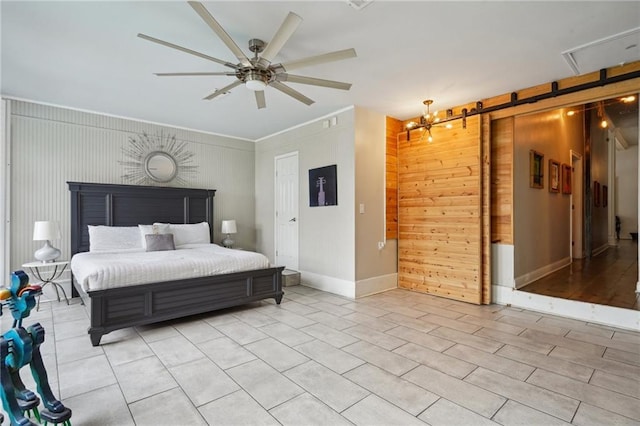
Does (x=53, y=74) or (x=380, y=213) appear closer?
(x=53, y=74)

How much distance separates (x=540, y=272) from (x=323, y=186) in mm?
3693

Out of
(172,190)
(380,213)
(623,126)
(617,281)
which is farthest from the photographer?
(623,126)

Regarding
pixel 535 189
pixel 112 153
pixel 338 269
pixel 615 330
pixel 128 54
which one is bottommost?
pixel 615 330

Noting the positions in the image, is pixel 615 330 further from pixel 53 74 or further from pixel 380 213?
pixel 53 74

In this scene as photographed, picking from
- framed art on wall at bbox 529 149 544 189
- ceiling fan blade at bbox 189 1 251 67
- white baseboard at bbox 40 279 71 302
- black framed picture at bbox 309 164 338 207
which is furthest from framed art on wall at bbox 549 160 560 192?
white baseboard at bbox 40 279 71 302

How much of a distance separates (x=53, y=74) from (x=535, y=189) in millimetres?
6521

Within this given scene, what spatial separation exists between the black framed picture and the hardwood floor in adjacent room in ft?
9.52

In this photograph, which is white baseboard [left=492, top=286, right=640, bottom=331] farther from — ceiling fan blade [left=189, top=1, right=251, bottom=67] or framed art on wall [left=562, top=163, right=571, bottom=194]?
ceiling fan blade [left=189, top=1, right=251, bottom=67]

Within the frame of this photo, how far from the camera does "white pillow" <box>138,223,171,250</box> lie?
4.52m

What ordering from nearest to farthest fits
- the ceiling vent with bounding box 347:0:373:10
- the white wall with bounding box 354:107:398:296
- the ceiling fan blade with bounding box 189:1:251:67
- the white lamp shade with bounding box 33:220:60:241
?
the ceiling fan blade with bounding box 189:1:251:67, the ceiling vent with bounding box 347:0:373:10, the white lamp shade with bounding box 33:220:60:241, the white wall with bounding box 354:107:398:296

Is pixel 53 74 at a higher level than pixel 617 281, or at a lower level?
higher

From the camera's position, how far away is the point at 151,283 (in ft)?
10.1

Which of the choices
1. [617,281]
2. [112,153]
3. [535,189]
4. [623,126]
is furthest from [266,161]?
[623,126]

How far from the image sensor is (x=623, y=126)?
6.81 m
